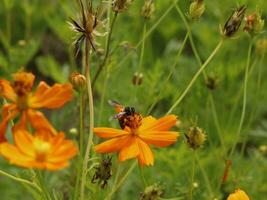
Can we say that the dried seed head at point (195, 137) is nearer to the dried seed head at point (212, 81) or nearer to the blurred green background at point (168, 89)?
the blurred green background at point (168, 89)

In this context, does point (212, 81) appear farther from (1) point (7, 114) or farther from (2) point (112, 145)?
(1) point (7, 114)

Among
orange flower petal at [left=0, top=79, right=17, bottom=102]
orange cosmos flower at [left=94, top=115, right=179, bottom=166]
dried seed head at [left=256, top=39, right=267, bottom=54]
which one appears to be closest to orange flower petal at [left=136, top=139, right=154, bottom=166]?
orange cosmos flower at [left=94, top=115, right=179, bottom=166]

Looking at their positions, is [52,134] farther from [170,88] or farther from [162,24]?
[162,24]

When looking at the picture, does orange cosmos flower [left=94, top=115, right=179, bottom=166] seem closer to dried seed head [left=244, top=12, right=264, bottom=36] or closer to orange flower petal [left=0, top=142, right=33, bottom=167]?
orange flower petal [left=0, top=142, right=33, bottom=167]

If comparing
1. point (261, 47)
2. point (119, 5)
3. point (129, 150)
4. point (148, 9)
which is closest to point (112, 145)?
point (129, 150)

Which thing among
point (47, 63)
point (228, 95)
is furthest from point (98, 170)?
point (228, 95)

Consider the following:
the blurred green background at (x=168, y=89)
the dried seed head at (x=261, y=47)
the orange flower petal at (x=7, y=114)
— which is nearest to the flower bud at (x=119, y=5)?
the blurred green background at (x=168, y=89)
